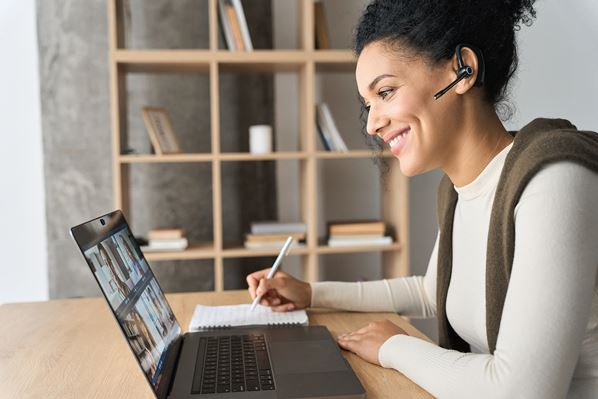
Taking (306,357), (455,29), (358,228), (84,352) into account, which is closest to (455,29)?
(455,29)

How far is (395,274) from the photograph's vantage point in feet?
8.95

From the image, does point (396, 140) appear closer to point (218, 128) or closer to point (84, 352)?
point (84, 352)

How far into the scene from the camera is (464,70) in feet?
3.49

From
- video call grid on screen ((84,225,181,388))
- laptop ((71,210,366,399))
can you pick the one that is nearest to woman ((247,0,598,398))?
laptop ((71,210,366,399))

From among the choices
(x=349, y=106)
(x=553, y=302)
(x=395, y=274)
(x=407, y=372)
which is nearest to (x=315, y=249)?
(x=395, y=274)

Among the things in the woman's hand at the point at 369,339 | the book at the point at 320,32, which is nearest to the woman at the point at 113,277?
the woman's hand at the point at 369,339

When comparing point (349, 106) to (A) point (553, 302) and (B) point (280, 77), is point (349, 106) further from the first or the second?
(A) point (553, 302)

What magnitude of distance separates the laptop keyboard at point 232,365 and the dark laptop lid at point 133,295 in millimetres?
53

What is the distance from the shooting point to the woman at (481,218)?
85 cm

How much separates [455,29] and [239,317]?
29.9 inches

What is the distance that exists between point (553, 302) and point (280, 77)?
2.28 m

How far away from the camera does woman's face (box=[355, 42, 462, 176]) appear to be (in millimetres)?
1096

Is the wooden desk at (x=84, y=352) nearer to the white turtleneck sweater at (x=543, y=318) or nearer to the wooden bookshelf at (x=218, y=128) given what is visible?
the white turtleneck sweater at (x=543, y=318)

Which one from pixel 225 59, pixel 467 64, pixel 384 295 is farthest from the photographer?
pixel 225 59
